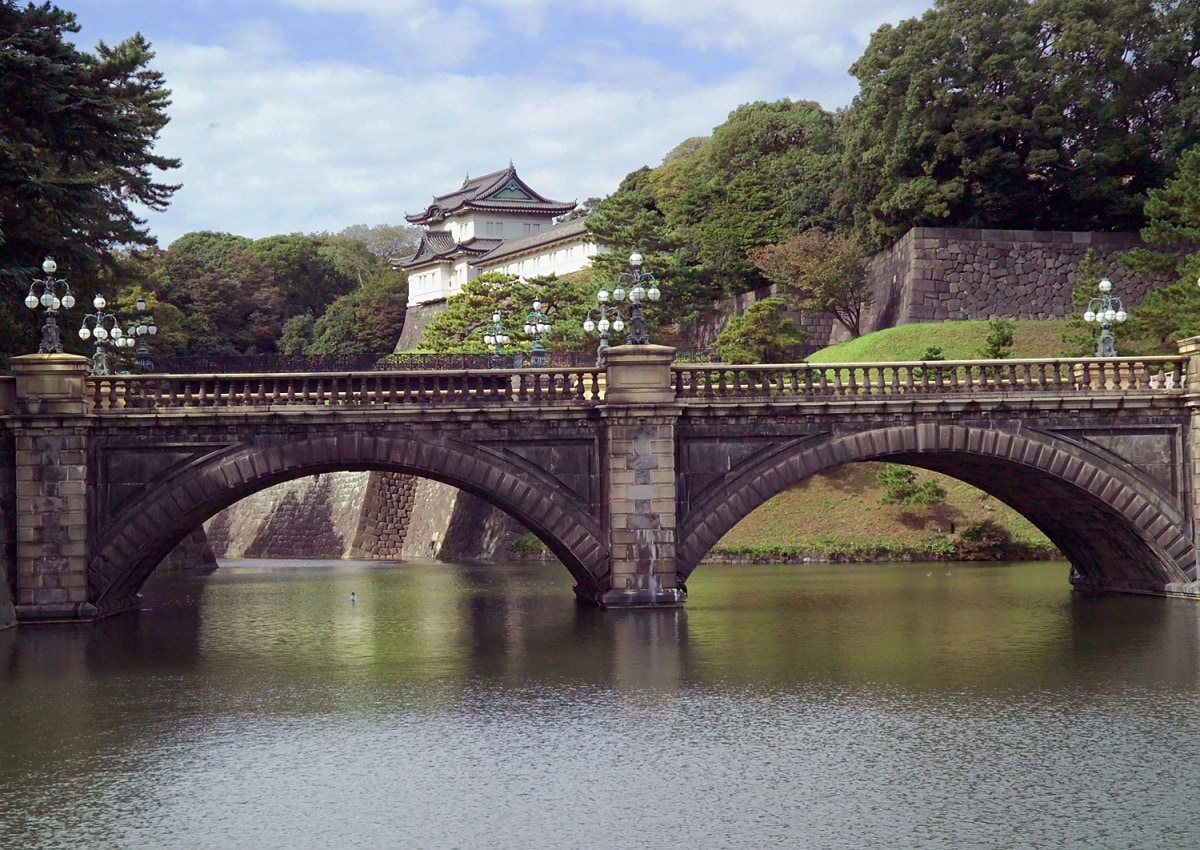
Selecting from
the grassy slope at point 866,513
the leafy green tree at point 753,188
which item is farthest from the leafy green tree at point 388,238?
the grassy slope at point 866,513

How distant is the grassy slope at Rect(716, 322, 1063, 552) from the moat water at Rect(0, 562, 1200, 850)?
19214 mm

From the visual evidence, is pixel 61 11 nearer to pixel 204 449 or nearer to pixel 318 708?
pixel 204 449

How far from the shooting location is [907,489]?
5759 cm

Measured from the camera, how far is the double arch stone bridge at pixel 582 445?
33.5 meters

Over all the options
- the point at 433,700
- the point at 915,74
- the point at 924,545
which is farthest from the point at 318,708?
the point at 915,74

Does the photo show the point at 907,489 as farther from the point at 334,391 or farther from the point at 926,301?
the point at 334,391

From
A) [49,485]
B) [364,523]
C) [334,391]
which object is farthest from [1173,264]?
[49,485]

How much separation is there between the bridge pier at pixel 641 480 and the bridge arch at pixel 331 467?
2.29 feet

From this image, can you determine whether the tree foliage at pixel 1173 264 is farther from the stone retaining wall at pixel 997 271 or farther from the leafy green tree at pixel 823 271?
the leafy green tree at pixel 823 271

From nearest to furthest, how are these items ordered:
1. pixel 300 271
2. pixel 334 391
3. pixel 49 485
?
pixel 49 485 → pixel 334 391 → pixel 300 271

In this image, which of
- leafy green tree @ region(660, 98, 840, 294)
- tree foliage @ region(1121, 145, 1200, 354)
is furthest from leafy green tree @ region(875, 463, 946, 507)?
leafy green tree @ region(660, 98, 840, 294)

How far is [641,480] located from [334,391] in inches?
316

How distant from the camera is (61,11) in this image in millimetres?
42688

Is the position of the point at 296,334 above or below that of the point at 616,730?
above
